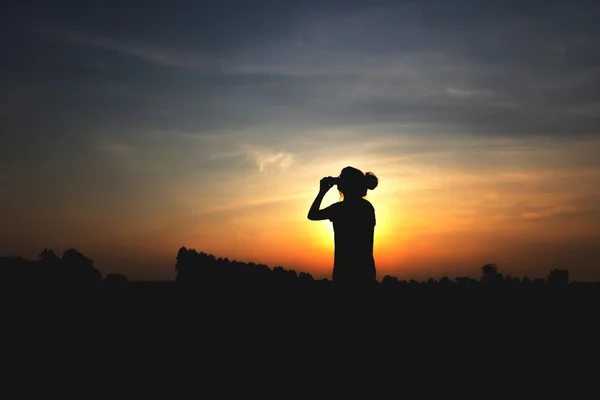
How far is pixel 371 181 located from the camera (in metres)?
9.16

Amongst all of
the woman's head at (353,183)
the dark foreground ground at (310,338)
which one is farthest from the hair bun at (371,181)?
the dark foreground ground at (310,338)

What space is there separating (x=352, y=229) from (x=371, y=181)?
0.80 metres

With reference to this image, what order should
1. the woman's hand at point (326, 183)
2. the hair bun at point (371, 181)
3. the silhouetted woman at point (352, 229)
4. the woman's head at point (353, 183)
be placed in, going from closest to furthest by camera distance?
1. the silhouetted woman at point (352, 229)
2. the woman's head at point (353, 183)
3. the hair bun at point (371, 181)
4. the woman's hand at point (326, 183)

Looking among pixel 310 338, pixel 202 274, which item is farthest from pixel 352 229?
pixel 202 274

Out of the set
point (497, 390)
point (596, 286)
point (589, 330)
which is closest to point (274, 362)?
point (497, 390)

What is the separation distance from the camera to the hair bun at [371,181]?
9141 mm

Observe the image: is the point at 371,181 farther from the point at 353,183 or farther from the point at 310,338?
the point at 310,338

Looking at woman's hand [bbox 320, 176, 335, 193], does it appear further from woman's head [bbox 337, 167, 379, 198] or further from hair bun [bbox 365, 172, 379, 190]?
hair bun [bbox 365, 172, 379, 190]

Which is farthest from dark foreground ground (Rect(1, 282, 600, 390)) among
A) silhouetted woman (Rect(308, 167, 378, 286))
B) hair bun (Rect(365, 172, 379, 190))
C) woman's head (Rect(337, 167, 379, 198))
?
hair bun (Rect(365, 172, 379, 190))

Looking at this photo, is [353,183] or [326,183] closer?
[353,183]

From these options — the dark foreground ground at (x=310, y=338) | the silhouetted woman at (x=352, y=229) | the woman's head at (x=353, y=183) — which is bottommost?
the dark foreground ground at (x=310, y=338)

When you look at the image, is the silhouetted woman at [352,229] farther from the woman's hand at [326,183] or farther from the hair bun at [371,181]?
the woman's hand at [326,183]

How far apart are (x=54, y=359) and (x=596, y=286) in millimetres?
7381

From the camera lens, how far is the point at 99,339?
7648 millimetres
